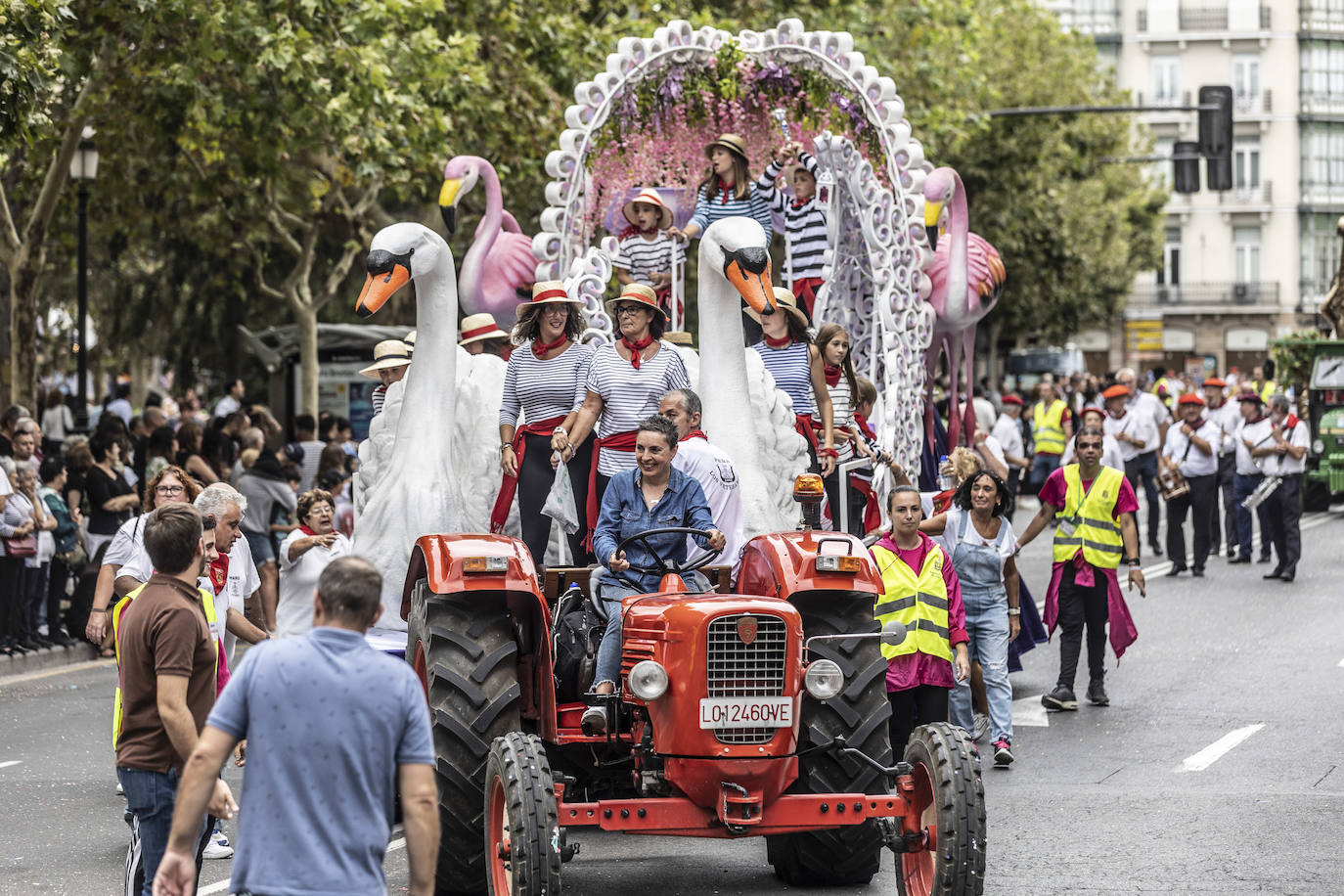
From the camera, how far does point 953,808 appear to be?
7.08m

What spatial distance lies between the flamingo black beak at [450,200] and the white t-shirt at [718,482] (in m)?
5.07

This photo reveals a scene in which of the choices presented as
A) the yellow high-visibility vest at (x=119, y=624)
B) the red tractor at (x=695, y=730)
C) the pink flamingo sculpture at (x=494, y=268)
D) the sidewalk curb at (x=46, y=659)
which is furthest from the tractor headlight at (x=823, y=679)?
the sidewalk curb at (x=46, y=659)

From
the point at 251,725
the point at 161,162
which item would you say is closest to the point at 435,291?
the point at 251,725

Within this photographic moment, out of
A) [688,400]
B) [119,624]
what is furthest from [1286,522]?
[119,624]

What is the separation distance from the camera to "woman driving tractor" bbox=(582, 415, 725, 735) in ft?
26.4

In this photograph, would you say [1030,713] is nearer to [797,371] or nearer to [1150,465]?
[797,371]

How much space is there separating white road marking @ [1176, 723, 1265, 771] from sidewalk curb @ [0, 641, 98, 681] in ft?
27.4

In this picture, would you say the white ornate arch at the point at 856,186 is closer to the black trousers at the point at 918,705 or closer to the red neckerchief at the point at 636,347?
the red neckerchief at the point at 636,347

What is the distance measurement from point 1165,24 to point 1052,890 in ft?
247

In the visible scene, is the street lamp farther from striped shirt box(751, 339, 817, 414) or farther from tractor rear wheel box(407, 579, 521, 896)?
tractor rear wheel box(407, 579, 521, 896)

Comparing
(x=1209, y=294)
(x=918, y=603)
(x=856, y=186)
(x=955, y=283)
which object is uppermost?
(x=1209, y=294)

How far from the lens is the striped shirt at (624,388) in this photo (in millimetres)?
9922

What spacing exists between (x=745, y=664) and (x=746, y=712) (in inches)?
6.5

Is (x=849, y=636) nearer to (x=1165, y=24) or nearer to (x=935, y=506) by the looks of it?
(x=935, y=506)
